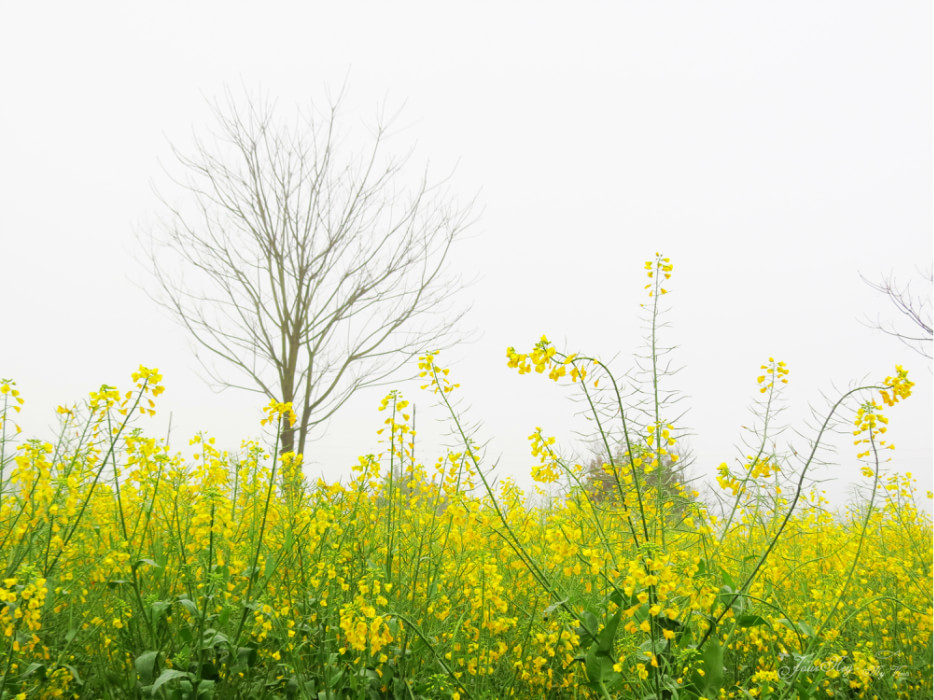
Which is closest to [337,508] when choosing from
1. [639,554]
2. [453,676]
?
[453,676]

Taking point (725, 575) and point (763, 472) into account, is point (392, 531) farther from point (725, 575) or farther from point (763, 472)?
point (763, 472)

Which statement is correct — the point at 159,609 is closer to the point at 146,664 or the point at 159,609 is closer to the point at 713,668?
the point at 146,664

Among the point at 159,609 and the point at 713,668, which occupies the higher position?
the point at 159,609

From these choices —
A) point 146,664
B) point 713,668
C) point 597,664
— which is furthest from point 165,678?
point 713,668

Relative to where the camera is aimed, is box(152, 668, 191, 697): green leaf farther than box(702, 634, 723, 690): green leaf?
No

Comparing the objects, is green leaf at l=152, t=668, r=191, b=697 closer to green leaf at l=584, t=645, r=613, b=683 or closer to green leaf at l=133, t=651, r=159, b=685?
green leaf at l=133, t=651, r=159, b=685

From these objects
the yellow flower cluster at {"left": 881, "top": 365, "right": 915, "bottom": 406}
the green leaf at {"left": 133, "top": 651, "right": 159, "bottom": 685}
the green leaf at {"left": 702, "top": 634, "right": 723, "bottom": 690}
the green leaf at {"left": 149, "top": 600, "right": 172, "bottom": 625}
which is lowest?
the green leaf at {"left": 702, "top": 634, "right": 723, "bottom": 690}

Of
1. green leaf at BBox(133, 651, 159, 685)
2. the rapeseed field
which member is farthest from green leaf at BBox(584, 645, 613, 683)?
green leaf at BBox(133, 651, 159, 685)

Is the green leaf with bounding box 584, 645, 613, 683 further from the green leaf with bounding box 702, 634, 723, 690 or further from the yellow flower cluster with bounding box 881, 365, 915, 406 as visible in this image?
the yellow flower cluster with bounding box 881, 365, 915, 406

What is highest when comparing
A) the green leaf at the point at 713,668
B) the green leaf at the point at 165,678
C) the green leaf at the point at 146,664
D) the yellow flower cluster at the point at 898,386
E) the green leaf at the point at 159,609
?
the yellow flower cluster at the point at 898,386

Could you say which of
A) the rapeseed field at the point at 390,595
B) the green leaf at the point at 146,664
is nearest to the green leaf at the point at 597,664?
the rapeseed field at the point at 390,595

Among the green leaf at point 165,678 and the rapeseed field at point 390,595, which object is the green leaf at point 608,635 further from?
the green leaf at point 165,678

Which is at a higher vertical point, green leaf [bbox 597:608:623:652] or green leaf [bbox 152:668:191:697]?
green leaf [bbox 597:608:623:652]

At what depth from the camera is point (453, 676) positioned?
87.7 inches
